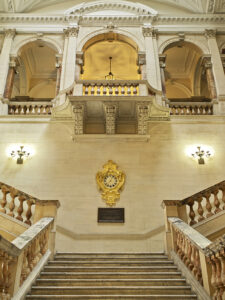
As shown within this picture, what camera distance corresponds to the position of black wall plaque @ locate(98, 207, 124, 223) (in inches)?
388

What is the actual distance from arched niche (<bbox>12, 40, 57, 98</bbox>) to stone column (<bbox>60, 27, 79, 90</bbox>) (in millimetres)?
2602

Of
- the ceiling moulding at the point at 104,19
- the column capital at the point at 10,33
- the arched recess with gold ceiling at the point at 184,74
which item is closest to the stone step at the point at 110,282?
the column capital at the point at 10,33

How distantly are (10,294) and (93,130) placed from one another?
7784 millimetres

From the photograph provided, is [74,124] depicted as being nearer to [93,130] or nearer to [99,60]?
[93,130]

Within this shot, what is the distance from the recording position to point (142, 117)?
10867mm

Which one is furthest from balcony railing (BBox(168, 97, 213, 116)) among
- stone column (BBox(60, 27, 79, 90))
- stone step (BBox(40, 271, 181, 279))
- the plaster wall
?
stone step (BBox(40, 271, 181, 279))

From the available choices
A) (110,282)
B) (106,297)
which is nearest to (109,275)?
(110,282)

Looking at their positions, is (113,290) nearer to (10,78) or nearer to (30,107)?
(30,107)

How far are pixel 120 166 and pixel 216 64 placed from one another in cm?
642

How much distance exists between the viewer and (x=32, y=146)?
36.5 feet

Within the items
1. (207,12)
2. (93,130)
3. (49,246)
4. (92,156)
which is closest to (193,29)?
(207,12)

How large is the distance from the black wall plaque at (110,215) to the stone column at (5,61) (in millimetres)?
5336

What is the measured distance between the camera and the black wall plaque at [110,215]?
388 inches

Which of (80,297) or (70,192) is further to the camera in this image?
(70,192)
